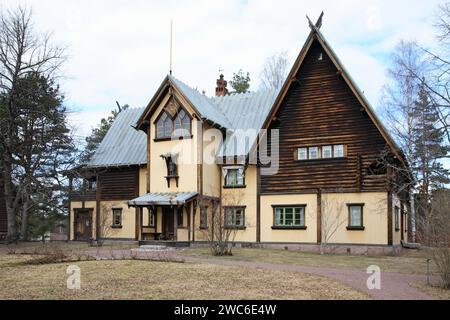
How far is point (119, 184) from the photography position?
35969 millimetres

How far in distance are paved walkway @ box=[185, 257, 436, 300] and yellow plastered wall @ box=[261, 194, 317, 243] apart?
9149 millimetres

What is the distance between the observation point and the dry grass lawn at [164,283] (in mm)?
12461

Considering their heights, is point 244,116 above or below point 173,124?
above

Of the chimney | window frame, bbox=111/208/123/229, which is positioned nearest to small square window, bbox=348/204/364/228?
window frame, bbox=111/208/123/229

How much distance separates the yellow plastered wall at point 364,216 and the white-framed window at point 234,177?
5483mm

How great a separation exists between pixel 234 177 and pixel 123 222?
336 inches

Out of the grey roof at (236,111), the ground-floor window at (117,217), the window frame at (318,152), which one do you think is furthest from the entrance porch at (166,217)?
→ the window frame at (318,152)

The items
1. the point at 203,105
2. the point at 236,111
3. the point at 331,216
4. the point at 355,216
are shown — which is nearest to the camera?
the point at 355,216

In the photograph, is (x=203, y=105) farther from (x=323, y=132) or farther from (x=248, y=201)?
(x=323, y=132)

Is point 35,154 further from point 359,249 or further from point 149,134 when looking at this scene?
point 359,249

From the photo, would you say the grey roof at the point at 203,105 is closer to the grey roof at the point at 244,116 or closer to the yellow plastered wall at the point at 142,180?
the grey roof at the point at 244,116

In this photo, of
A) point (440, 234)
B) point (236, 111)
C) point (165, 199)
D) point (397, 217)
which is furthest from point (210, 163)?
point (440, 234)

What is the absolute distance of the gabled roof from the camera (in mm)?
26938
